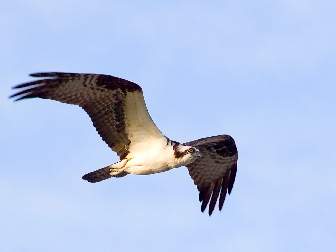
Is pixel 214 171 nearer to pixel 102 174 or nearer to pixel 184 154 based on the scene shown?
pixel 184 154

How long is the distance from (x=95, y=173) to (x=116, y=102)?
1.33 metres

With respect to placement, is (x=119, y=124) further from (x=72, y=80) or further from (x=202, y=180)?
(x=202, y=180)

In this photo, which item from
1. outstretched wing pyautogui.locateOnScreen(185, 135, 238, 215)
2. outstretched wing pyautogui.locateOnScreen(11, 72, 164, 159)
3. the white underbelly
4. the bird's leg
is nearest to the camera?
outstretched wing pyautogui.locateOnScreen(11, 72, 164, 159)

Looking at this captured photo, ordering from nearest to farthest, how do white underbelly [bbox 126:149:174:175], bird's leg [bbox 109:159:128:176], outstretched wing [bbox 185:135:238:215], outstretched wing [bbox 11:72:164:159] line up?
outstretched wing [bbox 11:72:164:159] → white underbelly [bbox 126:149:174:175] → bird's leg [bbox 109:159:128:176] → outstretched wing [bbox 185:135:238:215]

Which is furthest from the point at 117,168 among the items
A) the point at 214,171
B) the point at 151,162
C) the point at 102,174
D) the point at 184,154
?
the point at 214,171

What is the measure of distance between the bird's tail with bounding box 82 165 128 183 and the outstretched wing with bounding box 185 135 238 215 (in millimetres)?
2328

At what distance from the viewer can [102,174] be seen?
2100 cm

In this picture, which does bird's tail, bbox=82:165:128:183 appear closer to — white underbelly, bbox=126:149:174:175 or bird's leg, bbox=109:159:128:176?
bird's leg, bbox=109:159:128:176

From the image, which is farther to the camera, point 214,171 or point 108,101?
point 214,171

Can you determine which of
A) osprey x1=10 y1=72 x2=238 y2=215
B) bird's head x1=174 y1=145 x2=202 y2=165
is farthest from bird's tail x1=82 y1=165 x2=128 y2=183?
bird's head x1=174 y1=145 x2=202 y2=165

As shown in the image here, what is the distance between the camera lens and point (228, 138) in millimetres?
22672

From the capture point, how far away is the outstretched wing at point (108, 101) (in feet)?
65.3

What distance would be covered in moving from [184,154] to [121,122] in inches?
46.0

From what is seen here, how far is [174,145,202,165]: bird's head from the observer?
68.7 feet
